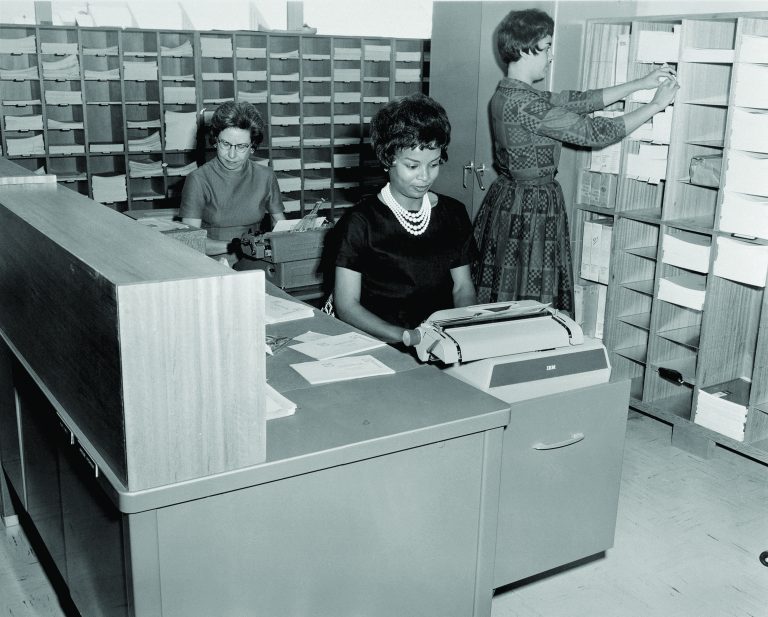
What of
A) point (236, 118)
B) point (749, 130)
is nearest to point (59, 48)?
point (236, 118)

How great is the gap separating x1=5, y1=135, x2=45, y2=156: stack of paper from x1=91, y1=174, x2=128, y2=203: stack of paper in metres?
0.42

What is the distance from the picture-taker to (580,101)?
11.1 feet

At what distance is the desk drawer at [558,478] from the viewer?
198 cm

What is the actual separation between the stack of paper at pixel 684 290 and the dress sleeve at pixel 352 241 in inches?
59.4

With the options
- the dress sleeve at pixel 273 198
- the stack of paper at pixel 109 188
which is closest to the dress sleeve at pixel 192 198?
the dress sleeve at pixel 273 198

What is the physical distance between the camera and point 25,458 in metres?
2.31

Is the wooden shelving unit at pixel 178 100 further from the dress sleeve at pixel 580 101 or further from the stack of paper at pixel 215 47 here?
the dress sleeve at pixel 580 101

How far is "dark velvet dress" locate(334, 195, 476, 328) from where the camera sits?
2.60 m

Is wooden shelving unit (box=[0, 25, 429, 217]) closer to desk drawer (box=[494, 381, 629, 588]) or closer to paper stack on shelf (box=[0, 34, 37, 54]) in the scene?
paper stack on shelf (box=[0, 34, 37, 54])

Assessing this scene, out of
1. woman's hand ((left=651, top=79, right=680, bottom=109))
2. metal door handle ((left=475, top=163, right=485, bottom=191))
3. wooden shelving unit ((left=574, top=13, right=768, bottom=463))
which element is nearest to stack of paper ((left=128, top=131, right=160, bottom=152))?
metal door handle ((left=475, top=163, right=485, bottom=191))

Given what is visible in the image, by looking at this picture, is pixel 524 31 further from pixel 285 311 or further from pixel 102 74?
pixel 102 74

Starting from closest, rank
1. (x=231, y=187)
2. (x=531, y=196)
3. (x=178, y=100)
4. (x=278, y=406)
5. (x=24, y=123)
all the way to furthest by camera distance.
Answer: (x=278, y=406), (x=531, y=196), (x=231, y=187), (x=24, y=123), (x=178, y=100)

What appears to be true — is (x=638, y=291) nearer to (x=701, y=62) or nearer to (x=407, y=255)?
(x=701, y=62)

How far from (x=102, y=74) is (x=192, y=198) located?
253cm
